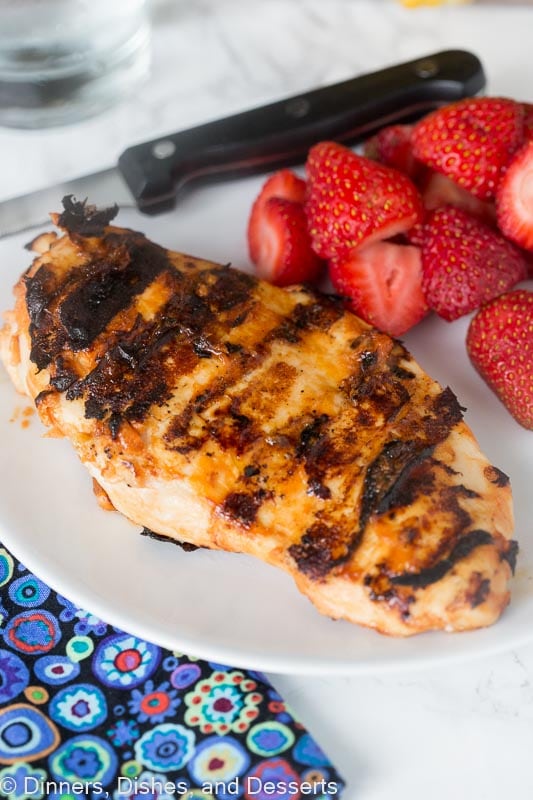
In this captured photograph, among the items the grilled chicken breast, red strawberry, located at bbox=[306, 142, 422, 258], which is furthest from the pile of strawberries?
the grilled chicken breast

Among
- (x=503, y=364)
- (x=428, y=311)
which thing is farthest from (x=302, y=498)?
(x=428, y=311)

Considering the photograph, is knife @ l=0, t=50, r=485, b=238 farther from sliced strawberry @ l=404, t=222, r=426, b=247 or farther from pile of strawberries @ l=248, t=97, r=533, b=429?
sliced strawberry @ l=404, t=222, r=426, b=247

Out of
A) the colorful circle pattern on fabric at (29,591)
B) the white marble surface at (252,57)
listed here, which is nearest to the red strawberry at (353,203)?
the white marble surface at (252,57)

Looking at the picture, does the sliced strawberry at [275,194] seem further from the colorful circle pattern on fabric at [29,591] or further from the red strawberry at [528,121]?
the colorful circle pattern on fabric at [29,591]

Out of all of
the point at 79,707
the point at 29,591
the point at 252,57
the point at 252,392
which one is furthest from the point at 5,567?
the point at 252,57

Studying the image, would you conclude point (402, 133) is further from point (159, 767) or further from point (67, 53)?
point (159, 767)
